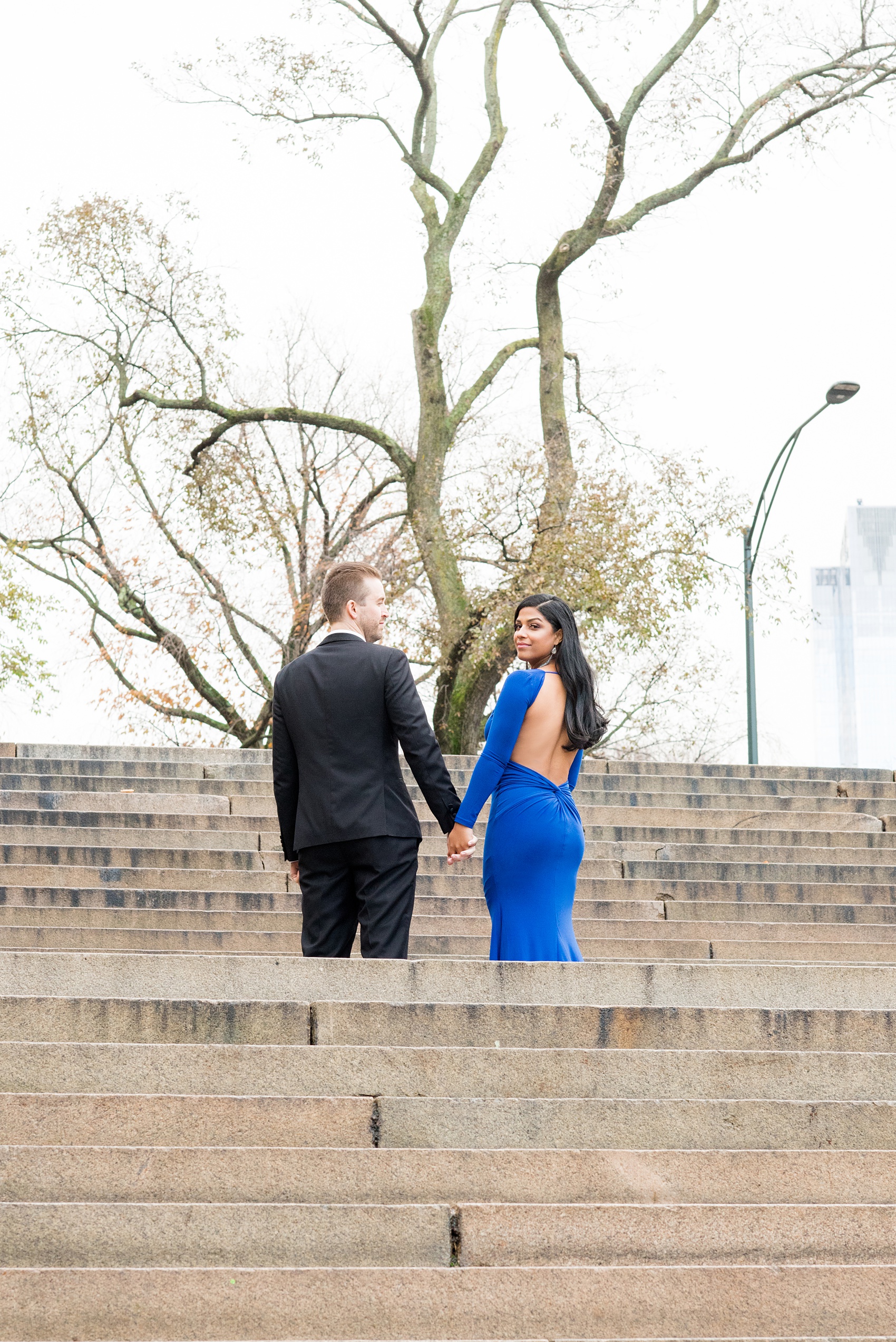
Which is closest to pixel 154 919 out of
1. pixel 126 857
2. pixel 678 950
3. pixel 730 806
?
pixel 126 857

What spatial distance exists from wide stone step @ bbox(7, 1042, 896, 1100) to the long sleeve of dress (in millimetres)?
1232

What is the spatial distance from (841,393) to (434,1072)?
1417 cm

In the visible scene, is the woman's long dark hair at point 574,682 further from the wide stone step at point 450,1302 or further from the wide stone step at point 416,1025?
the wide stone step at point 450,1302

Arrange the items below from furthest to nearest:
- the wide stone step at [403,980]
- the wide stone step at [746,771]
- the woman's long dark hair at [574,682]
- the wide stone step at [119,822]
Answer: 1. the wide stone step at [746,771]
2. the wide stone step at [119,822]
3. the woman's long dark hair at [574,682]
4. the wide stone step at [403,980]

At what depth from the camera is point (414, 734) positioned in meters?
4.21

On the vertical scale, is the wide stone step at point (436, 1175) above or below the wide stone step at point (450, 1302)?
above

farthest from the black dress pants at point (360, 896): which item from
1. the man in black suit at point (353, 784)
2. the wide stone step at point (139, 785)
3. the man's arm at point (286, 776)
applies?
the wide stone step at point (139, 785)

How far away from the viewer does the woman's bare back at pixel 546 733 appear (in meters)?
4.43

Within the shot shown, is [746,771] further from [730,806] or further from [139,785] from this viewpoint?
[139,785]

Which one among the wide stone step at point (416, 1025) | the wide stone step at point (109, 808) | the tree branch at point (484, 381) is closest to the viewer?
the wide stone step at point (416, 1025)

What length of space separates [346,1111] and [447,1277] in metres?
0.60

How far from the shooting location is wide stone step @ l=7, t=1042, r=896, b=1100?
3152 mm

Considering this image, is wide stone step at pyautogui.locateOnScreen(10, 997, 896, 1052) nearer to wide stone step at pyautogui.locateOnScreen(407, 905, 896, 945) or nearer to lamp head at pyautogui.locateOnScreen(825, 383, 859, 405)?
wide stone step at pyautogui.locateOnScreen(407, 905, 896, 945)

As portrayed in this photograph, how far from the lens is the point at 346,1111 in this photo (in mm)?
2994
